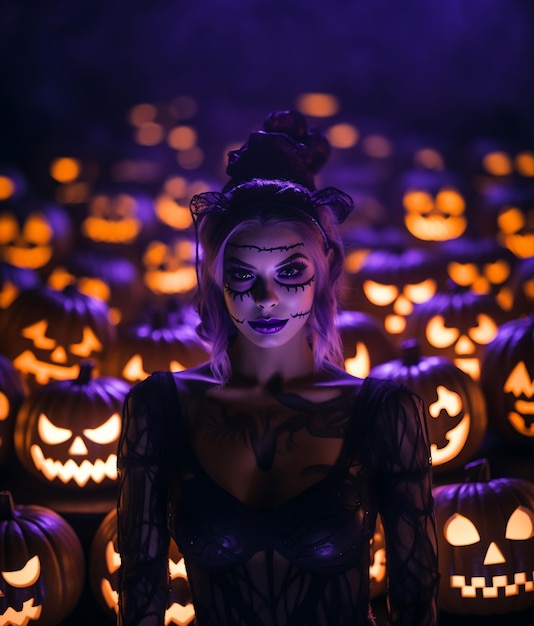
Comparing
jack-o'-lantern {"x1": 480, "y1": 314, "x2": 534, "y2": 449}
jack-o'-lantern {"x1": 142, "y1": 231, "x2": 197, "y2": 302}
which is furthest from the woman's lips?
jack-o'-lantern {"x1": 142, "y1": 231, "x2": 197, "y2": 302}

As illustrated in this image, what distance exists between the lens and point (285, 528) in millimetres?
2029

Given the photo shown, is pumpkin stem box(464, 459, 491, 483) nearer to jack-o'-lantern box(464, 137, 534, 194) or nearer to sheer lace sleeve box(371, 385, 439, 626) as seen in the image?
sheer lace sleeve box(371, 385, 439, 626)

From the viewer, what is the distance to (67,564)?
120 inches

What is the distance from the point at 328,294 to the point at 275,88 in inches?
238

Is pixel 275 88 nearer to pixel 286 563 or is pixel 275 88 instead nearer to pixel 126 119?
pixel 126 119

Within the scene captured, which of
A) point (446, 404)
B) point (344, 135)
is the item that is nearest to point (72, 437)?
point (446, 404)

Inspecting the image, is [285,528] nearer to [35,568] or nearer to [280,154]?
[280,154]

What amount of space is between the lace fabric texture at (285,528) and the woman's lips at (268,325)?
0.84ft

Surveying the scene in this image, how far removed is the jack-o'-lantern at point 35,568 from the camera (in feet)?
9.61

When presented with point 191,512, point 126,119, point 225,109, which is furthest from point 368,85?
point 191,512

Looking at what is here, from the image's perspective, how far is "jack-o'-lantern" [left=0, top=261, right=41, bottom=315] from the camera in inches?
185

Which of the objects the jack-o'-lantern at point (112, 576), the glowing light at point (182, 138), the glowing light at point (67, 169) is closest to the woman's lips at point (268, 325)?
the jack-o'-lantern at point (112, 576)

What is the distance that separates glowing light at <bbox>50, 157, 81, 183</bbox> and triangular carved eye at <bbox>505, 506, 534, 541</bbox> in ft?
16.2

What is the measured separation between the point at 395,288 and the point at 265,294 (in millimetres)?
2807
